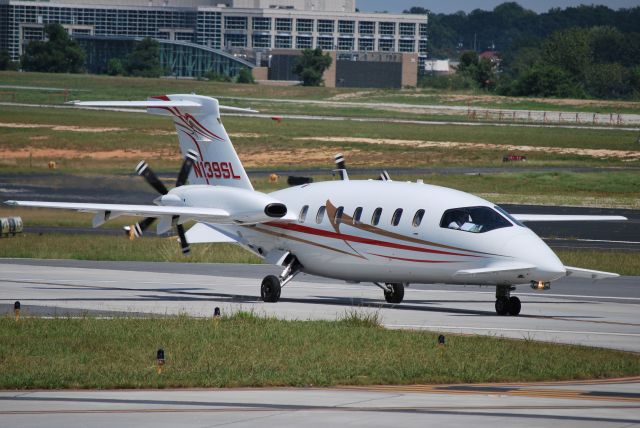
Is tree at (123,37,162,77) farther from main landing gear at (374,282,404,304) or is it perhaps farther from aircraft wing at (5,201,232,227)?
main landing gear at (374,282,404,304)

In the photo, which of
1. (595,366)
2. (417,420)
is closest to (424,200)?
(595,366)

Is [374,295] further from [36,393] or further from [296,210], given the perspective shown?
[36,393]

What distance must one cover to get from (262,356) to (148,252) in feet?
88.1

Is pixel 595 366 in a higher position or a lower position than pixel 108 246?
higher

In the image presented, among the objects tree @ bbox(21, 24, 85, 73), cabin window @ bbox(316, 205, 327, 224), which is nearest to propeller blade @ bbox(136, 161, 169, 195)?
cabin window @ bbox(316, 205, 327, 224)

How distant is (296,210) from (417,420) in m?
18.2

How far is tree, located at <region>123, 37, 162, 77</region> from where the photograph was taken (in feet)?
627

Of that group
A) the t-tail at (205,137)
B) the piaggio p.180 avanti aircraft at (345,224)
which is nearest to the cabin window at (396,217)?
the piaggio p.180 avanti aircraft at (345,224)

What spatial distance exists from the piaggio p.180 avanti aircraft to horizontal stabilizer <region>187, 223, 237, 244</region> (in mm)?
29

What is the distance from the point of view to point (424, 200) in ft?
106

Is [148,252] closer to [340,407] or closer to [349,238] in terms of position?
[349,238]

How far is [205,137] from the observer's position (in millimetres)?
37219

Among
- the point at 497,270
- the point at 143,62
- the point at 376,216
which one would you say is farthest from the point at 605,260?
the point at 143,62

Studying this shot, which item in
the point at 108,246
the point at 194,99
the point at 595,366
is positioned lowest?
the point at 108,246
